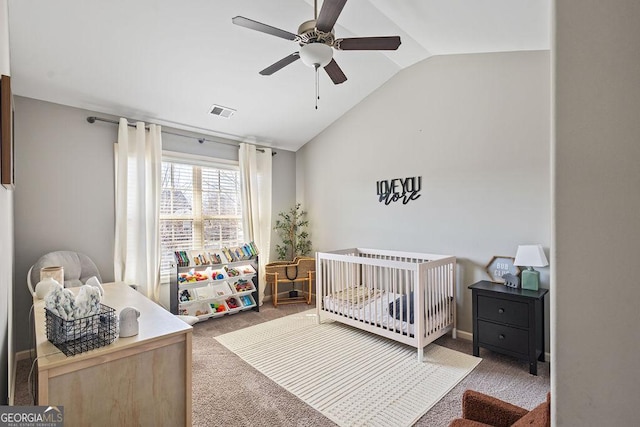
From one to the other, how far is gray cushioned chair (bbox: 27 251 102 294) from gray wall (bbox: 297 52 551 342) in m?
2.95

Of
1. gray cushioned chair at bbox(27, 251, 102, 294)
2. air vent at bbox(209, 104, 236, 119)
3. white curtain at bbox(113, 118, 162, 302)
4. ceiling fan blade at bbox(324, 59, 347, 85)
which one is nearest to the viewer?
ceiling fan blade at bbox(324, 59, 347, 85)

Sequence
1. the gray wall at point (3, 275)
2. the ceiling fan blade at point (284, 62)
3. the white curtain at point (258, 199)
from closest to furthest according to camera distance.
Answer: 1. the gray wall at point (3, 275)
2. the ceiling fan blade at point (284, 62)
3. the white curtain at point (258, 199)

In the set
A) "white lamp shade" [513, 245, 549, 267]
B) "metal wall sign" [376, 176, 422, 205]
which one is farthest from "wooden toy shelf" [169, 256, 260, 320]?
"white lamp shade" [513, 245, 549, 267]

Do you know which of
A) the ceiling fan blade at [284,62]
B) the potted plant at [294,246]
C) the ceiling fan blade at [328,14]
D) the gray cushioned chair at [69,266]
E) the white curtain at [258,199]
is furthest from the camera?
the potted plant at [294,246]

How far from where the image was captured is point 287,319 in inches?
152

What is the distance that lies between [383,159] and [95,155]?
127 inches

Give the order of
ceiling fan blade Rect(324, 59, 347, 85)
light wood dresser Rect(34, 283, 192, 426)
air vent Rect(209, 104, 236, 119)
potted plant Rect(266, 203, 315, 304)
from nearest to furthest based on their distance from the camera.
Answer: light wood dresser Rect(34, 283, 192, 426) < ceiling fan blade Rect(324, 59, 347, 85) < air vent Rect(209, 104, 236, 119) < potted plant Rect(266, 203, 315, 304)

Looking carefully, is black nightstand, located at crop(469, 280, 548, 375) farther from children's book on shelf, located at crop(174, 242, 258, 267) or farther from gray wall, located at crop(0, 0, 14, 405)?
gray wall, located at crop(0, 0, 14, 405)

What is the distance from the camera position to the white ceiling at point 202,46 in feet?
7.39

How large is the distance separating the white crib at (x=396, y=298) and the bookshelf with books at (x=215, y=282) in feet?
3.53

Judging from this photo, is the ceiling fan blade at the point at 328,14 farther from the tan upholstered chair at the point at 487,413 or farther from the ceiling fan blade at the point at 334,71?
the tan upholstered chair at the point at 487,413

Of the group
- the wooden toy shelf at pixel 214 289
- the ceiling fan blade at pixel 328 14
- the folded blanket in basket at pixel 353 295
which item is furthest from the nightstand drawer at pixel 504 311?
the wooden toy shelf at pixel 214 289

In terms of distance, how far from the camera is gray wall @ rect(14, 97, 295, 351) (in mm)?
2859

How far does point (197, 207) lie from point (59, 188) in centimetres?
141
